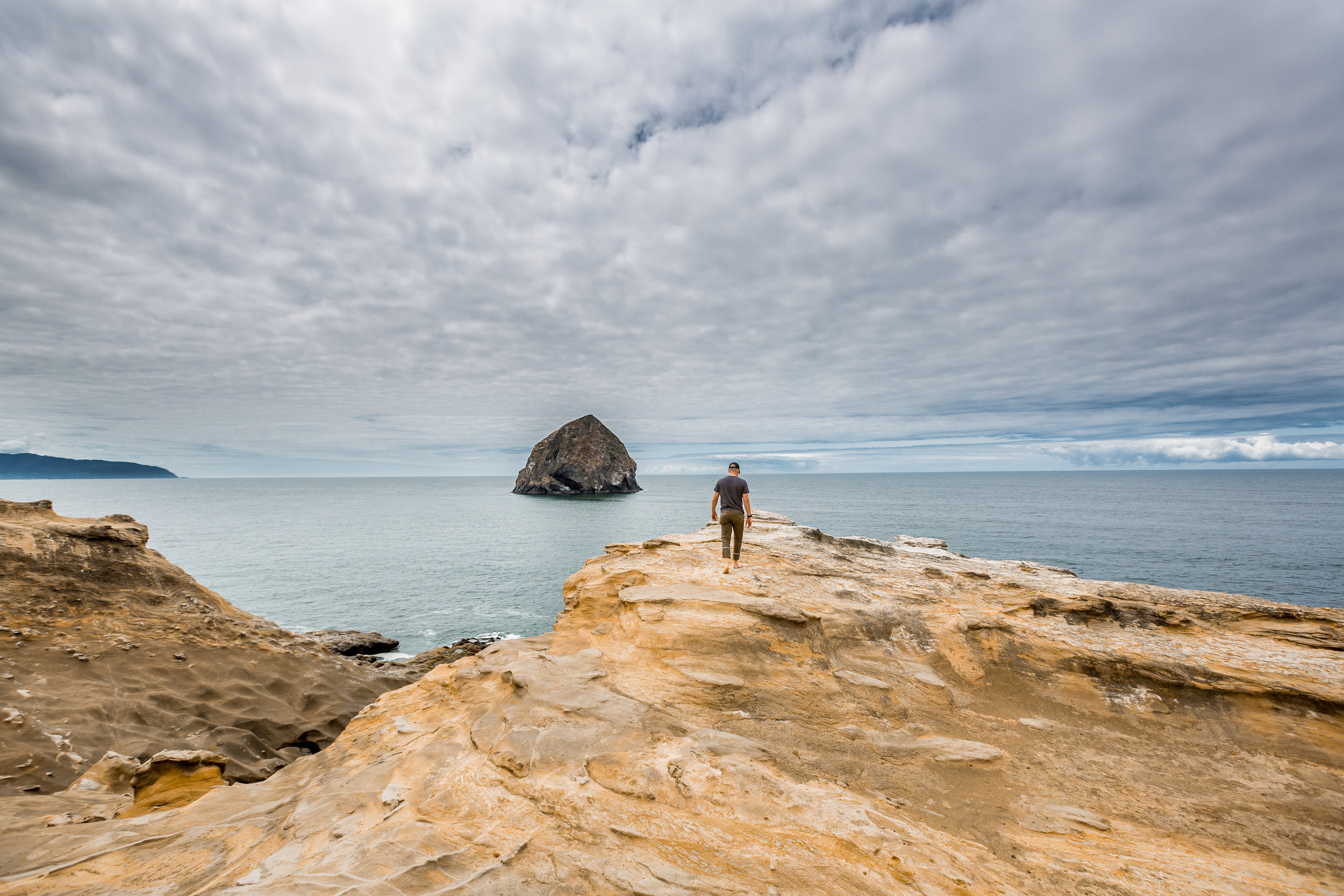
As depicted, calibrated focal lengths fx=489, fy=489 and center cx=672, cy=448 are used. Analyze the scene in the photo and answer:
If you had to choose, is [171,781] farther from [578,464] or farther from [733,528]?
[578,464]

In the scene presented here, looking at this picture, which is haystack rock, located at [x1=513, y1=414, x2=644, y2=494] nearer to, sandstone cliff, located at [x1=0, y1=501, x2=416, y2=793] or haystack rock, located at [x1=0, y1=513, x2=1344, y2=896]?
sandstone cliff, located at [x1=0, y1=501, x2=416, y2=793]

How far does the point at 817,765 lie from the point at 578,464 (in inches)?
5239

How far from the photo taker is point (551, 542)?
55562mm

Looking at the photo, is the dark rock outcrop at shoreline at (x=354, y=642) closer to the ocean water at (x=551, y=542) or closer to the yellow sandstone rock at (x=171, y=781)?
the ocean water at (x=551, y=542)

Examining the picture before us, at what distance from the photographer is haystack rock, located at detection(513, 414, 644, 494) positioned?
136 metres

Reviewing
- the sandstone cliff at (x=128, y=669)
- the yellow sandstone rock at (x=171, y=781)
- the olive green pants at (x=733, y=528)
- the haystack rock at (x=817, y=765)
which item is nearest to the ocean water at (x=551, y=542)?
the sandstone cliff at (x=128, y=669)

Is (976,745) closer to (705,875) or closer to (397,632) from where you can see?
(705,875)

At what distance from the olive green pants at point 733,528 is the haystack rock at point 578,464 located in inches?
4934

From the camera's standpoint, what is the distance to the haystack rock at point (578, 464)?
13650 cm

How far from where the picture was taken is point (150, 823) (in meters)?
5.84

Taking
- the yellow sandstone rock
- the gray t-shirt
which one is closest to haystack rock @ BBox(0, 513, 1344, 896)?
the yellow sandstone rock

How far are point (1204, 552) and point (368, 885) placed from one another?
64306 millimetres

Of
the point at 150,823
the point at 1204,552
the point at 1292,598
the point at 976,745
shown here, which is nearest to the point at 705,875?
the point at 976,745

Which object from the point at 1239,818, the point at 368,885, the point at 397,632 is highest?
the point at 368,885
